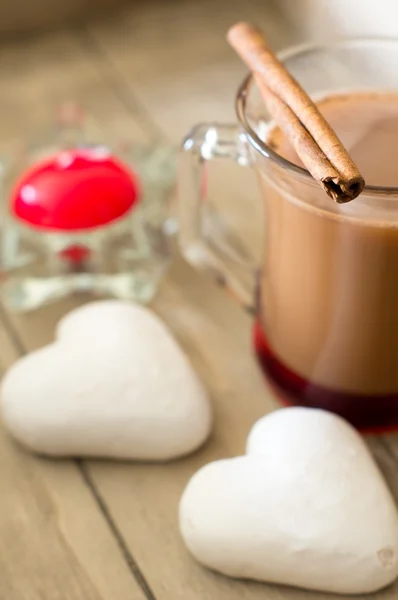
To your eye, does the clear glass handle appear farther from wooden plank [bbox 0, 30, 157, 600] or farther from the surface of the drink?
wooden plank [bbox 0, 30, 157, 600]

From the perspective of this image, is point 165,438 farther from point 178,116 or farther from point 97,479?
point 178,116

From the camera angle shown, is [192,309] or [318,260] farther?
[192,309]

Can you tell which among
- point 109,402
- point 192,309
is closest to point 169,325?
point 192,309

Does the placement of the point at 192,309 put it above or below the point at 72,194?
below

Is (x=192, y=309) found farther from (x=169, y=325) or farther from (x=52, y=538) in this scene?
(x=52, y=538)

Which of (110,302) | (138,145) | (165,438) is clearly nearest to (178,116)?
(138,145)

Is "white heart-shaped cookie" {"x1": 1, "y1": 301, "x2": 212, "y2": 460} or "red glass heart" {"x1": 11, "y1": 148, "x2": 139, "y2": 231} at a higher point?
"red glass heart" {"x1": 11, "y1": 148, "x2": 139, "y2": 231}

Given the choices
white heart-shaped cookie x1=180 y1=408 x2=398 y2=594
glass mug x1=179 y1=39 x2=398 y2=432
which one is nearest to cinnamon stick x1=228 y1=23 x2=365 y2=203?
glass mug x1=179 y1=39 x2=398 y2=432
